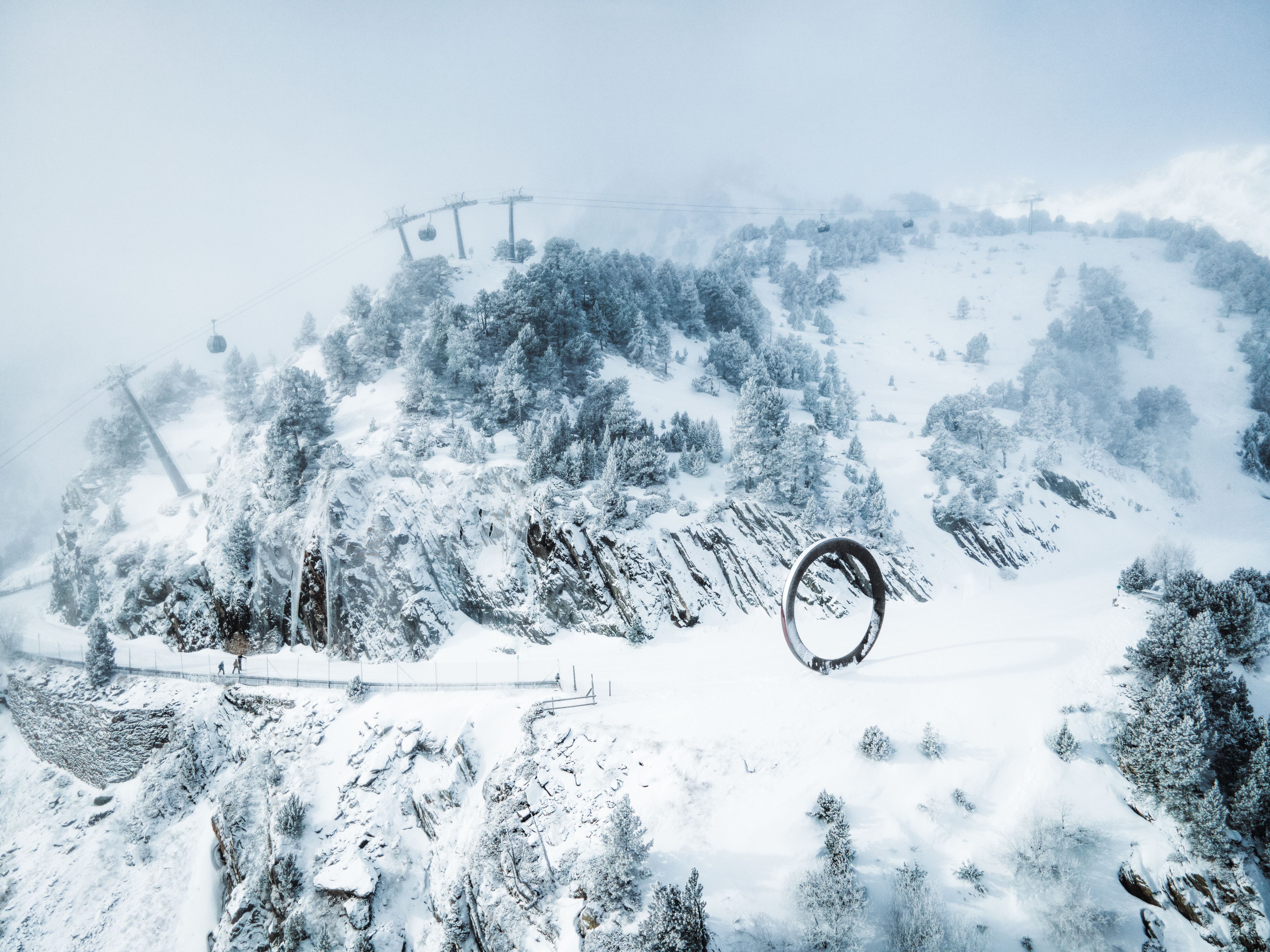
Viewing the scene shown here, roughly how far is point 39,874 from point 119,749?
643cm

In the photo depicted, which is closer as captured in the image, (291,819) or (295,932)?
(295,932)

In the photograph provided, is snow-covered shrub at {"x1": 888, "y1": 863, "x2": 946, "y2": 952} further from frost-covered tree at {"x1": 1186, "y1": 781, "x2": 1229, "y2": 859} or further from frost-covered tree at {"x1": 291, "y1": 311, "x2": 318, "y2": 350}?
frost-covered tree at {"x1": 291, "y1": 311, "x2": 318, "y2": 350}

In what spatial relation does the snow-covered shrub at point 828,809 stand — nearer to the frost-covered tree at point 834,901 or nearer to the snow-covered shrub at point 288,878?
the frost-covered tree at point 834,901

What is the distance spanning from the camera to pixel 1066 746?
1855 centimetres

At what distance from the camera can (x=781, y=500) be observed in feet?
124

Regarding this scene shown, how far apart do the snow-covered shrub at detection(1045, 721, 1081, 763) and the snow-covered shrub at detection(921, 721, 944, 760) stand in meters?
3.83

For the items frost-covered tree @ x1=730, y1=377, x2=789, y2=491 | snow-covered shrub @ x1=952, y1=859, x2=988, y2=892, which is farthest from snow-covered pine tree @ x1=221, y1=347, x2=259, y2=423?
snow-covered shrub @ x1=952, y1=859, x2=988, y2=892

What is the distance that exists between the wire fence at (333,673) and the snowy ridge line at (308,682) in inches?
1.4

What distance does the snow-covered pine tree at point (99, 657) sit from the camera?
3278 cm

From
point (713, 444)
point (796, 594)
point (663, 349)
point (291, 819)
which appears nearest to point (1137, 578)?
point (796, 594)

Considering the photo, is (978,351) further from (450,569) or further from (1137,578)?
(450,569)

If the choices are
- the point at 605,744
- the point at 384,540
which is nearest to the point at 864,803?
the point at 605,744

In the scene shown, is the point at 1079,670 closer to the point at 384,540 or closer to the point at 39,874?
the point at 384,540

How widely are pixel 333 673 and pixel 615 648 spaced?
62.6 feet
